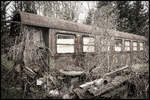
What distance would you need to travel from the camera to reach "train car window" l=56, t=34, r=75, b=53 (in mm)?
8169

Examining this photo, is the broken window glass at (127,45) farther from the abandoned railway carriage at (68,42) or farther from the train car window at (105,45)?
the train car window at (105,45)

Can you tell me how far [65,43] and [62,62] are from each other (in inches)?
48.8

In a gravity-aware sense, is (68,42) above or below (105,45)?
above

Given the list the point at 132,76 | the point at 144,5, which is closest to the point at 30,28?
the point at 132,76

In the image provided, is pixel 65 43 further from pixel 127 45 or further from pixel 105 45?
pixel 127 45

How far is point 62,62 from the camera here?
8.22 metres

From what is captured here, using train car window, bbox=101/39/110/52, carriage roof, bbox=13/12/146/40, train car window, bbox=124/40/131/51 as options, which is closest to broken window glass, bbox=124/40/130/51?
train car window, bbox=124/40/131/51

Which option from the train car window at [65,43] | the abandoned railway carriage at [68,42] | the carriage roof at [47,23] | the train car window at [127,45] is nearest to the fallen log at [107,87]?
the abandoned railway carriage at [68,42]

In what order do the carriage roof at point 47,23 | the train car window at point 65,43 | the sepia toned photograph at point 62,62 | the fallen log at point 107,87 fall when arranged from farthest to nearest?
1. the train car window at point 65,43
2. the carriage roof at point 47,23
3. the sepia toned photograph at point 62,62
4. the fallen log at point 107,87

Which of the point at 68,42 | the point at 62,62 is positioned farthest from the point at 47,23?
the point at 62,62

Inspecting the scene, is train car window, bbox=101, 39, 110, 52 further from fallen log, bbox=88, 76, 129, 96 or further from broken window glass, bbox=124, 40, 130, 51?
broken window glass, bbox=124, 40, 130, 51

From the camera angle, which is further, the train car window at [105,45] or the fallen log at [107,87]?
the train car window at [105,45]

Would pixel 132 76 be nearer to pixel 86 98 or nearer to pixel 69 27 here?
pixel 86 98

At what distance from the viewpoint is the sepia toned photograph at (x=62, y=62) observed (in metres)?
4.92
